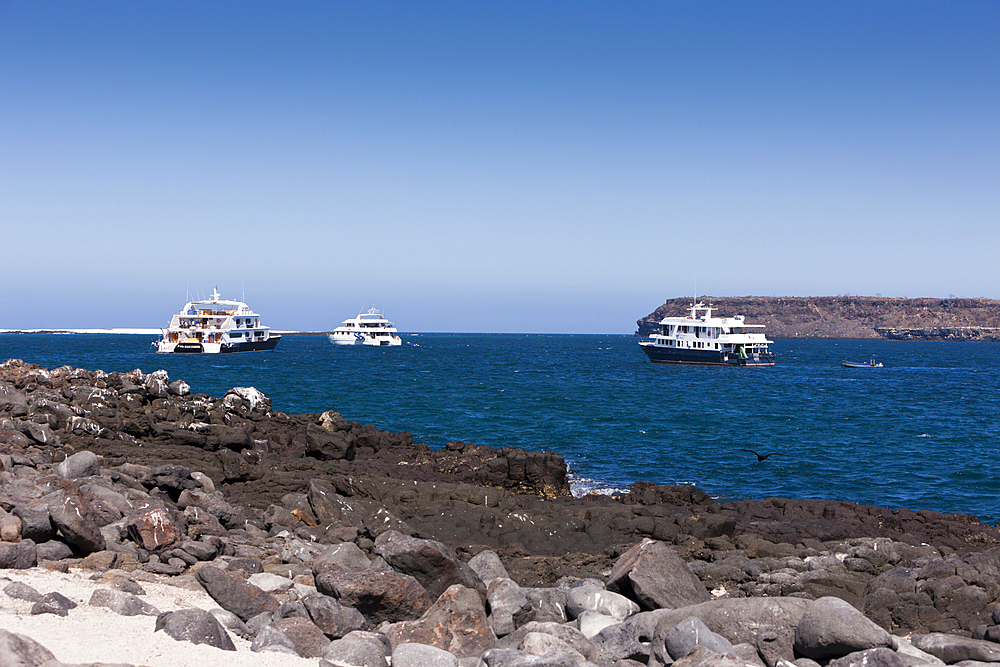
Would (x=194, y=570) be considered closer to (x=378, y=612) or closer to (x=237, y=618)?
(x=237, y=618)

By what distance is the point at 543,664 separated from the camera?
5266 mm

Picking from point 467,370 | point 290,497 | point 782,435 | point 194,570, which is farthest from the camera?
point 467,370

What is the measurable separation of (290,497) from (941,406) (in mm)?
37160

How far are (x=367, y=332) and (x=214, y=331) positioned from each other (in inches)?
1666

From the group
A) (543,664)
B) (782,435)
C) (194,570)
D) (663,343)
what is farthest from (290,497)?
(663,343)

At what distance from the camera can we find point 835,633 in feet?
20.3

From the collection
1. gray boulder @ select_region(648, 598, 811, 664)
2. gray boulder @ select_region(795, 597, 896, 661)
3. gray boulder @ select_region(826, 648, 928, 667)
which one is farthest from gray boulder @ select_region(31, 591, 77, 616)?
gray boulder @ select_region(826, 648, 928, 667)

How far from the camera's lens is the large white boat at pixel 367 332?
11925 centimetres

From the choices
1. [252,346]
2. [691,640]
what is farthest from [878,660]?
[252,346]

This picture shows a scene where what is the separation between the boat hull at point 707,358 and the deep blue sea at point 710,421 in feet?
23.2

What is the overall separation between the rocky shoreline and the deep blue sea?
5431 mm

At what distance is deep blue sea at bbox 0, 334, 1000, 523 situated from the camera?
19.6 meters

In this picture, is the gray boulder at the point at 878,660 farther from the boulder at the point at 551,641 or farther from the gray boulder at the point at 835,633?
the boulder at the point at 551,641

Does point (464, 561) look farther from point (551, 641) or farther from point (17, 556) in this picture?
point (17, 556)
